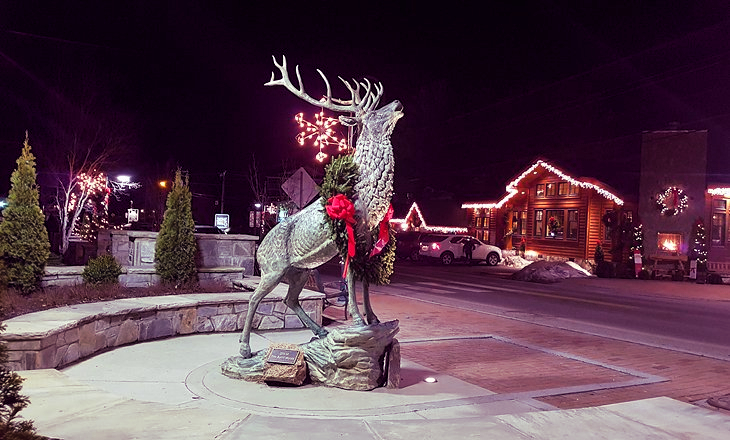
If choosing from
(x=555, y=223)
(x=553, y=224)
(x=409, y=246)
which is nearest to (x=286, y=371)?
(x=409, y=246)

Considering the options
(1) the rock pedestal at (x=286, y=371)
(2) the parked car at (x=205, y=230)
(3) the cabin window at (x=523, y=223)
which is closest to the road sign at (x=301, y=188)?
(1) the rock pedestal at (x=286, y=371)

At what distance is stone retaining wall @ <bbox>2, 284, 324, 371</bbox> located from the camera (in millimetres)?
5797

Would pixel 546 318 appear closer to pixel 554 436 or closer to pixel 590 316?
pixel 590 316

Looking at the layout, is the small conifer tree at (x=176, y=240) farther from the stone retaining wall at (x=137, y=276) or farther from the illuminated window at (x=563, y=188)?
the illuminated window at (x=563, y=188)

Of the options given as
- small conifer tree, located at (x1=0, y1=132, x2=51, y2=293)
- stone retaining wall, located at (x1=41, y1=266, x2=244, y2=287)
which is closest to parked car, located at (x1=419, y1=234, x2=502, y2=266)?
stone retaining wall, located at (x1=41, y1=266, x2=244, y2=287)

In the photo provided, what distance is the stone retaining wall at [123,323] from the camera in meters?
5.80

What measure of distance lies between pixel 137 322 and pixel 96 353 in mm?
862

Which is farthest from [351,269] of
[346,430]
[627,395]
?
[627,395]

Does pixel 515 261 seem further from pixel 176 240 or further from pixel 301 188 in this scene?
pixel 176 240

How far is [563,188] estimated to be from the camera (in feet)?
105

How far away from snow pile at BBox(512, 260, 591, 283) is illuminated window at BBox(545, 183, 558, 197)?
860cm

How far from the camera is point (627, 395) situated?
642 centimetres

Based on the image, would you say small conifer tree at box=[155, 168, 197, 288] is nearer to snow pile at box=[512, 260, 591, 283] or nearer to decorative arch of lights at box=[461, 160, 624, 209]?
snow pile at box=[512, 260, 591, 283]

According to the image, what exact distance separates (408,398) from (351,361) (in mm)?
687
